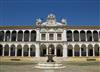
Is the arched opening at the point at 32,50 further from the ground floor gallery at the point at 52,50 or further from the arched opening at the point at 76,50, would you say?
the arched opening at the point at 76,50

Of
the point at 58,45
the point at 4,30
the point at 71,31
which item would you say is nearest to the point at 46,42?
the point at 58,45

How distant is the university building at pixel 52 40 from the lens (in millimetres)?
60344

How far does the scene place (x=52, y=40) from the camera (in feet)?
198

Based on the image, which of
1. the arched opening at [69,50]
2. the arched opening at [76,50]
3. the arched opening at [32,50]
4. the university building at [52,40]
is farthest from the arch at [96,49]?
the arched opening at [32,50]

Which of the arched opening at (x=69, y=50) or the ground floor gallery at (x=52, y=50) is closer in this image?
the ground floor gallery at (x=52, y=50)

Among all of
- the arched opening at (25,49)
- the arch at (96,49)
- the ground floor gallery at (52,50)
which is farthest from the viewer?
the arched opening at (25,49)

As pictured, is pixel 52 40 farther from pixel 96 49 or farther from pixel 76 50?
pixel 96 49

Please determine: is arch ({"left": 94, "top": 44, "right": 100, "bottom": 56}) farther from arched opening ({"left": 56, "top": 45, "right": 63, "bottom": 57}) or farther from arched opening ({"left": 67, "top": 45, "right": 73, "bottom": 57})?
arched opening ({"left": 56, "top": 45, "right": 63, "bottom": 57})

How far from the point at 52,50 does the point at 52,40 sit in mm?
Answer: 2702

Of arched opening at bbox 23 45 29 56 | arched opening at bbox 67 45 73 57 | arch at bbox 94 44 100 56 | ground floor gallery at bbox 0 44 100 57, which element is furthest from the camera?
arched opening at bbox 23 45 29 56

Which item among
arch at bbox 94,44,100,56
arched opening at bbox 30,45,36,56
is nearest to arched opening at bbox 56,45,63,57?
arched opening at bbox 30,45,36,56

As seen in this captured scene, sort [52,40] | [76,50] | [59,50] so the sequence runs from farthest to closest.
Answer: [76,50] < [59,50] < [52,40]

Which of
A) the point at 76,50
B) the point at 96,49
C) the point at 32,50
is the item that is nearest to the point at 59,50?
the point at 76,50

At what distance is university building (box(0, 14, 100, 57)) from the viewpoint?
2376 inches
